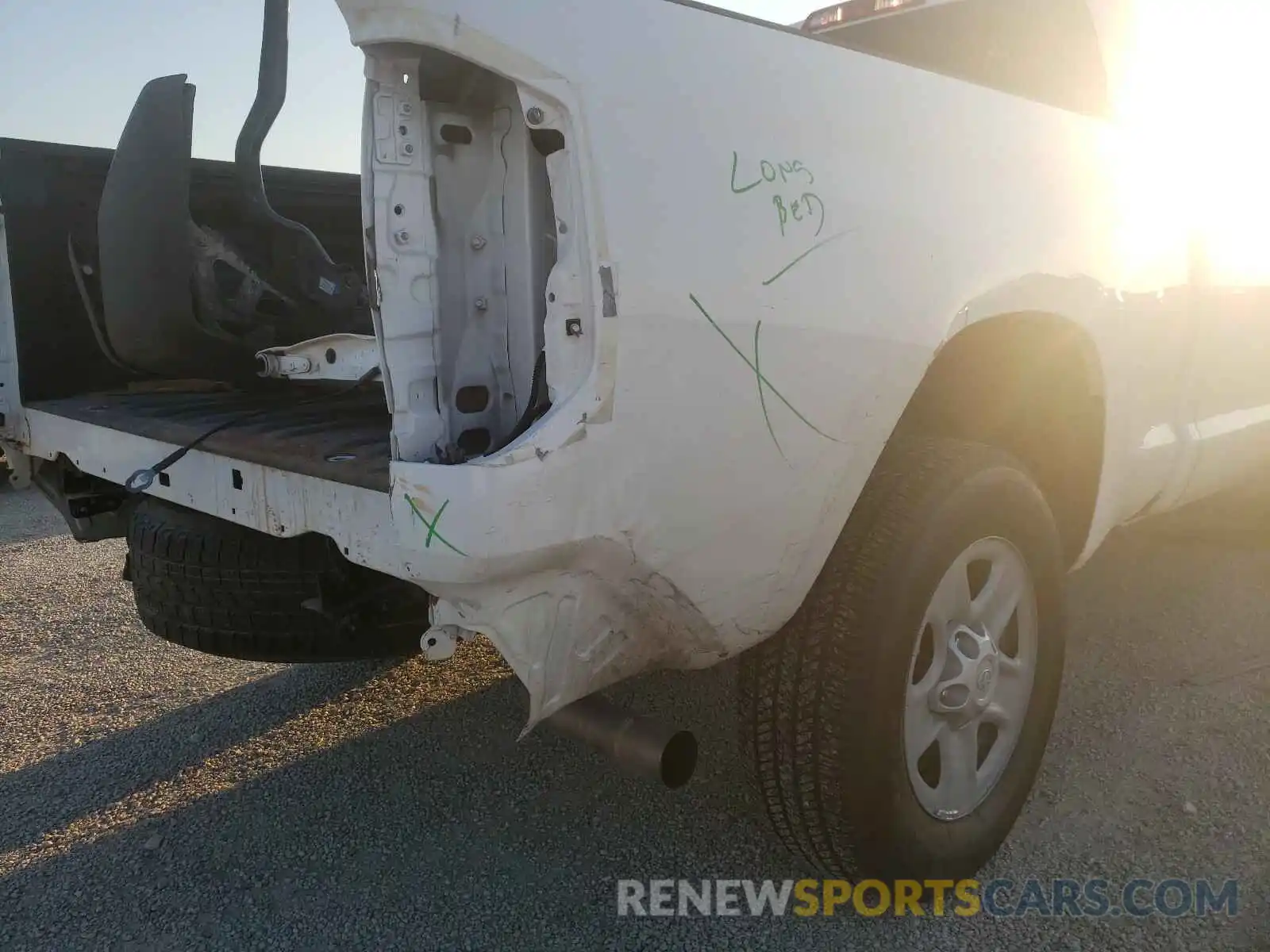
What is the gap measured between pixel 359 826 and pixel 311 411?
1116 millimetres

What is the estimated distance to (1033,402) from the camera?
266 centimetres

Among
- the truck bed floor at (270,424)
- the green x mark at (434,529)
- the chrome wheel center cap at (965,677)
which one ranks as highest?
the truck bed floor at (270,424)

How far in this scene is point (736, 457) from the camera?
5.71 ft

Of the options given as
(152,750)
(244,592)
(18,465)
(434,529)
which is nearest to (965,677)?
(434,529)

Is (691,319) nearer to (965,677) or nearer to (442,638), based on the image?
(442,638)

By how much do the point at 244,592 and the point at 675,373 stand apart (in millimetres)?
1322

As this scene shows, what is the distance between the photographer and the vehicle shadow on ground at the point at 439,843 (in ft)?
7.20

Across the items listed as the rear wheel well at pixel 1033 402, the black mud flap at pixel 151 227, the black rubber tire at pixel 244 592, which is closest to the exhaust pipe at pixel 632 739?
the black rubber tire at pixel 244 592

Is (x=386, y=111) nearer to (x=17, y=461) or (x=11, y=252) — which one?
(x=11, y=252)

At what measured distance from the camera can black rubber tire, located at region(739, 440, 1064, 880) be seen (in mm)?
2014

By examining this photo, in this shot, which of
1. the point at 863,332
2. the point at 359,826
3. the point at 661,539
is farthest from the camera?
the point at 359,826

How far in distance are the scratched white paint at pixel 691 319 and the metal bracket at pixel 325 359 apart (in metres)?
0.52

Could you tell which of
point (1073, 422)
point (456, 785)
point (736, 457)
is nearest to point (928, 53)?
point (1073, 422)

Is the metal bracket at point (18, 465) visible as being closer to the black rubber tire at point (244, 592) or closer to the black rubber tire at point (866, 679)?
the black rubber tire at point (244, 592)
